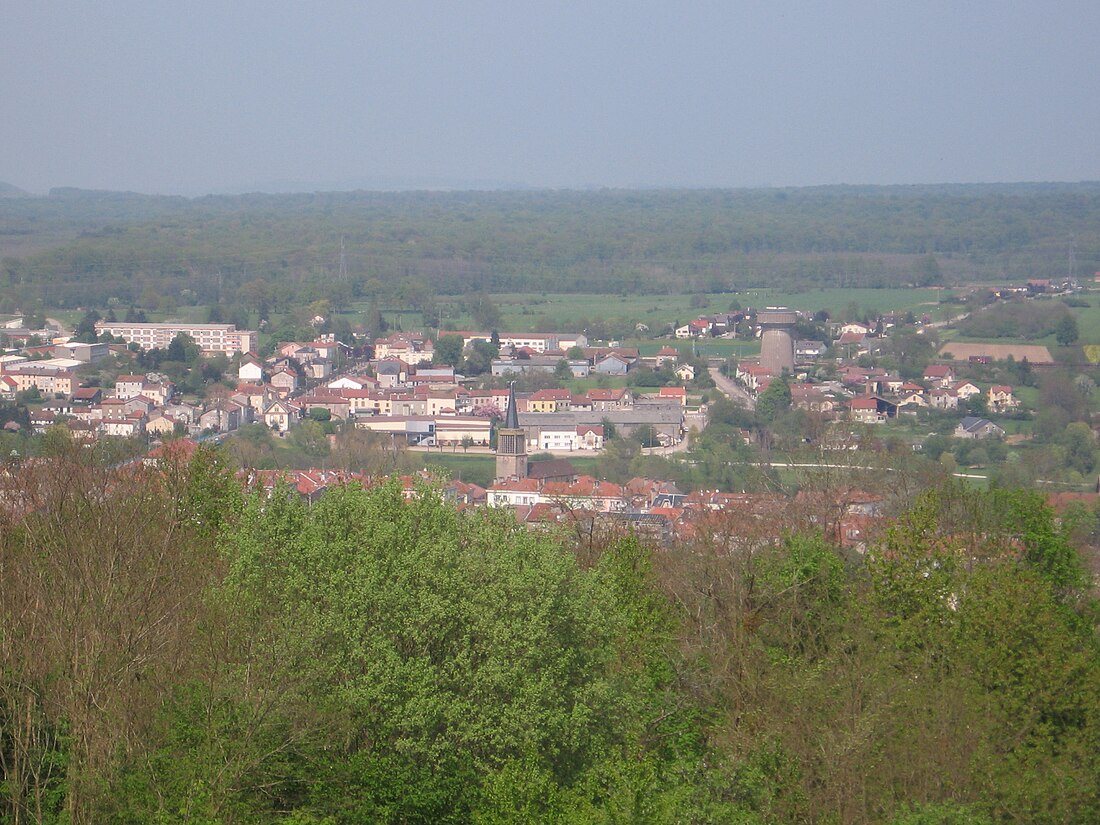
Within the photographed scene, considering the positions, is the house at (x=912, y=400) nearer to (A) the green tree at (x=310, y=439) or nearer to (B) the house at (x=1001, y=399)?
(B) the house at (x=1001, y=399)

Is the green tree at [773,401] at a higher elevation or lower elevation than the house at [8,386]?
lower

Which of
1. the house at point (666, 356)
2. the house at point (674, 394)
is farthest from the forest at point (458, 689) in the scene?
the house at point (666, 356)

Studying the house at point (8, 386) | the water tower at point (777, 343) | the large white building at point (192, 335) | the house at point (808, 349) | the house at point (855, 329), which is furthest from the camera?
the house at point (855, 329)

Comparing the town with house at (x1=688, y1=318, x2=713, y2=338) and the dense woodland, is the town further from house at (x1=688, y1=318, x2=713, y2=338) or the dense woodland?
the dense woodland

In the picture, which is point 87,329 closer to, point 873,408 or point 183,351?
point 183,351

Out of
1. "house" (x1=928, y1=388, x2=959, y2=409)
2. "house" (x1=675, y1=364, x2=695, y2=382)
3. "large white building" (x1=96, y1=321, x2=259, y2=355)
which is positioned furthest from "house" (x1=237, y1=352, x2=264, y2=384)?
"house" (x1=928, y1=388, x2=959, y2=409)

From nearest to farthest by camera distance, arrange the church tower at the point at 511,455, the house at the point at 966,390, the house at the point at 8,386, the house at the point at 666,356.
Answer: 1. the church tower at the point at 511,455
2. the house at the point at 8,386
3. the house at the point at 966,390
4. the house at the point at 666,356

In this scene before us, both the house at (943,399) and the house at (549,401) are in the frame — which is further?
the house at (943,399)
